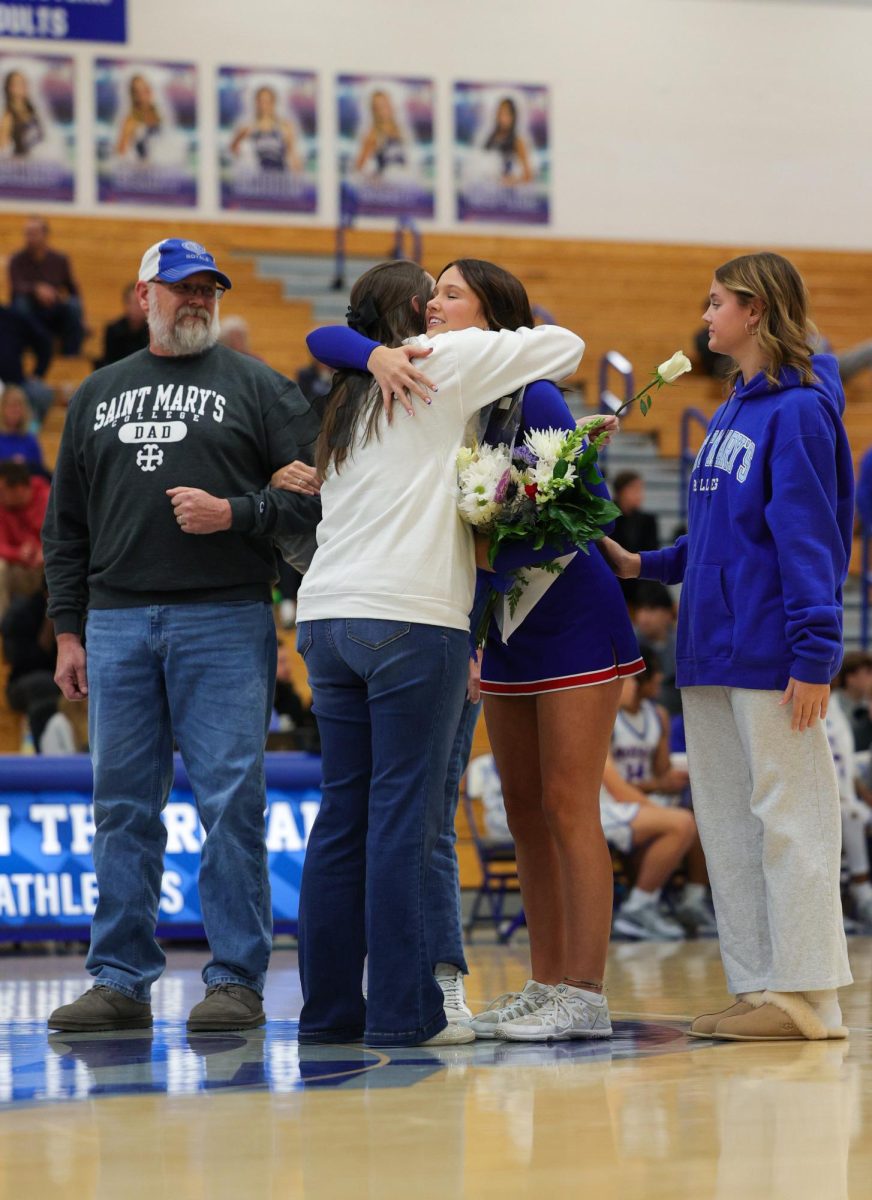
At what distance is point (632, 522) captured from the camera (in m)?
11.3

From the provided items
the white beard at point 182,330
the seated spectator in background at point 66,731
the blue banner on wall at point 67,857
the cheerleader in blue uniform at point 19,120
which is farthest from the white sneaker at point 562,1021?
the cheerleader in blue uniform at point 19,120

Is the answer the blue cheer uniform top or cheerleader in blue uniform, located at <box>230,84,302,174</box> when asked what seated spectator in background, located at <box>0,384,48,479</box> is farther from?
the blue cheer uniform top

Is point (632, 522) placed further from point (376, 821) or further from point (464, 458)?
point (376, 821)

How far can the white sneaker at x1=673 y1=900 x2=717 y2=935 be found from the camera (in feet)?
27.4

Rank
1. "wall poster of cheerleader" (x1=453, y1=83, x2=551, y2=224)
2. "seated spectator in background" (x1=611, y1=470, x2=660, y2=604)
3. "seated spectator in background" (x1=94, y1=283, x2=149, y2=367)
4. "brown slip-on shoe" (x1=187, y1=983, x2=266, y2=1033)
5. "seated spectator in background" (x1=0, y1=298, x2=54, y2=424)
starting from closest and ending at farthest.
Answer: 1. "brown slip-on shoe" (x1=187, y1=983, x2=266, y2=1033)
2. "seated spectator in background" (x1=611, y1=470, x2=660, y2=604)
3. "seated spectator in background" (x1=94, y1=283, x2=149, y2=367)
4. "seated spectator in background" (x1=0, y1=298, x2=54, y2=424)
5. "wall poster of cheerleader" (x1=453, y1=83, x2=551, y2=224)

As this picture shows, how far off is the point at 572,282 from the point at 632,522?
19.0 ft

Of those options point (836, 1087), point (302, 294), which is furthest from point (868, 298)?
point (836, 1087)

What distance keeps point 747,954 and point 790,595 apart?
83 cm

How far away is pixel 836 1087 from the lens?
10.8 ft

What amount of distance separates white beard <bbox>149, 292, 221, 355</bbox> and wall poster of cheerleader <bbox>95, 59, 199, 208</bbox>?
1188 cm

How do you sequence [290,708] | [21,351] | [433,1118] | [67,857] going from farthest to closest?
1. [21,351]
2. [290,708]
3. [67,857]
4. [433,1118]

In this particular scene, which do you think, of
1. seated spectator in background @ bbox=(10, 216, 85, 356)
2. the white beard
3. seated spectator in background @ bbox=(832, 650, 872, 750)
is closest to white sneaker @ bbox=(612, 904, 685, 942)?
seated spectator in background @ bbox=(832, 650, 872, 750)

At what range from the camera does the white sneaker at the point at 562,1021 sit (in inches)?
156

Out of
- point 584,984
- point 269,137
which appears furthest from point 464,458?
point 269,137
